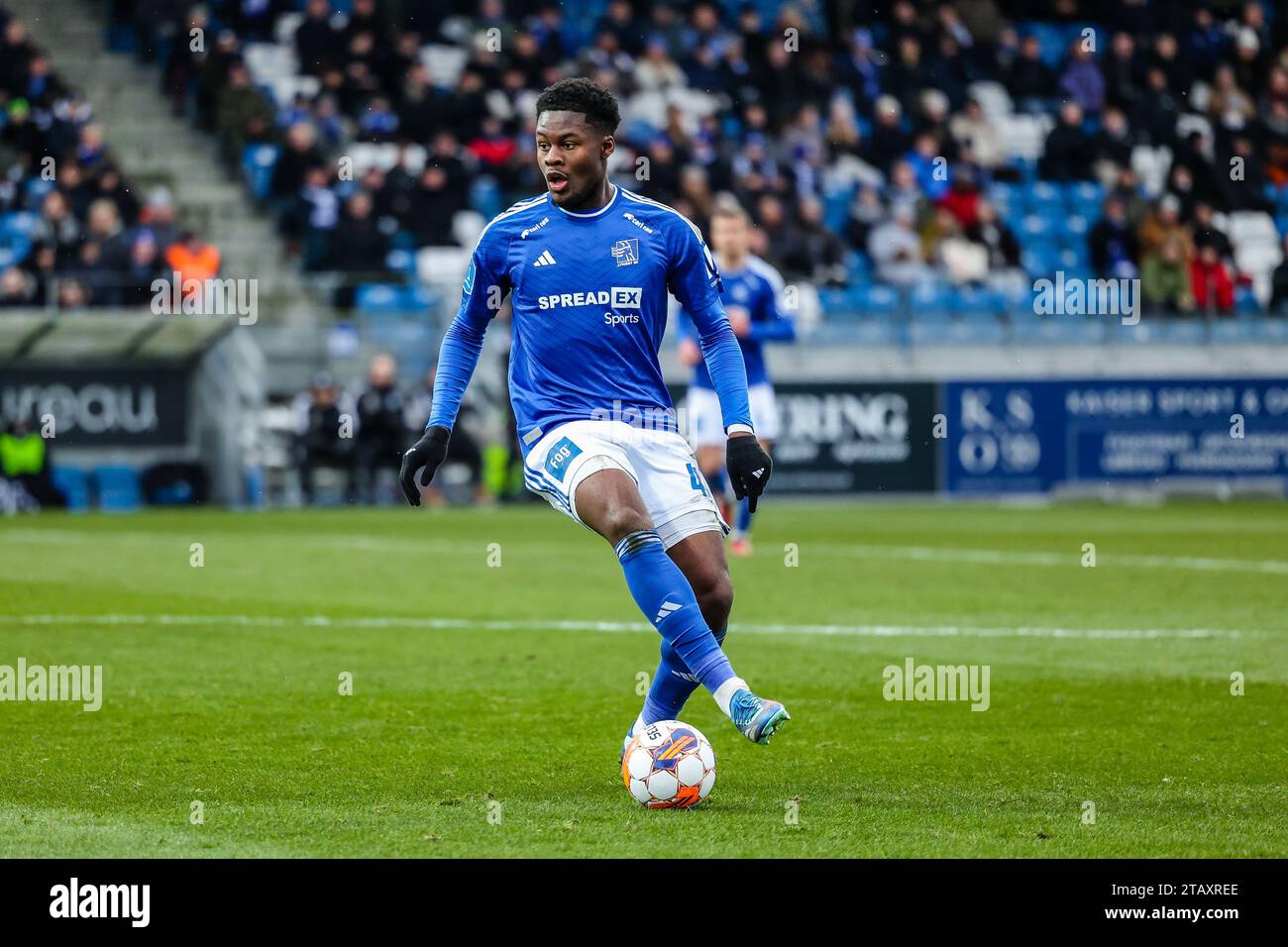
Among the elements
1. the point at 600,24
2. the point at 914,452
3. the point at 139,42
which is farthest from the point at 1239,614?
the point at 139,42

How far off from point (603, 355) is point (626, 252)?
13.4 inches

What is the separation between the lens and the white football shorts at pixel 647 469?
6.04 metres

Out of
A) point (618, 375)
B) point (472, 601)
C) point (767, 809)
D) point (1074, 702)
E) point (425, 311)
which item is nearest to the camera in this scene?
point (767, 809)

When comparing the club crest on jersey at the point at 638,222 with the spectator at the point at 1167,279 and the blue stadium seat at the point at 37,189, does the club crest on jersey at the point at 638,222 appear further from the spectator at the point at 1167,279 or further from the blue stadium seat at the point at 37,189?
the spectator at the point at 1167,279

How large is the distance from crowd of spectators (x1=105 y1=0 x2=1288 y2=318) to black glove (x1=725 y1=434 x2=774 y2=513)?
1739cm

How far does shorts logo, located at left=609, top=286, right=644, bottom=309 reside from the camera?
6.16 metres

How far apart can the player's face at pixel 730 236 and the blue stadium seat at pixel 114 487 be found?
30.2 ft

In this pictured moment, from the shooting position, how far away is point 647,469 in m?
6.09

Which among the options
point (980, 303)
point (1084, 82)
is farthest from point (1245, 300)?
point (1084, 82)

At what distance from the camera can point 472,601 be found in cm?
1191

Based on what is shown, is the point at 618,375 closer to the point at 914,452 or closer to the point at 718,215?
the point at 718,215

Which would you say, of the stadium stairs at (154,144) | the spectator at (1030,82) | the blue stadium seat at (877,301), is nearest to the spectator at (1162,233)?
the spectator at (1030,82)

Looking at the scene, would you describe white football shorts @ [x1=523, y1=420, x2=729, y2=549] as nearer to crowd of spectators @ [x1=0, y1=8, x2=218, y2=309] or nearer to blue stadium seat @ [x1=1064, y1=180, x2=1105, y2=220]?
crowd of spectators @ [x1=0, y1=8, x2=218, y2=309]

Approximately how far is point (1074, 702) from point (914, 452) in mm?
15334
